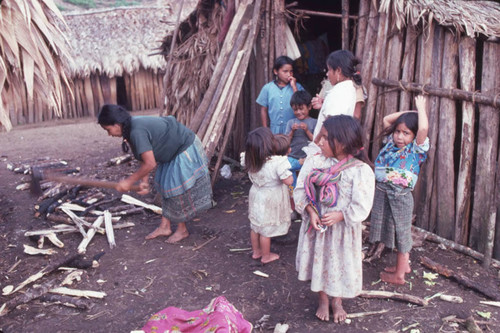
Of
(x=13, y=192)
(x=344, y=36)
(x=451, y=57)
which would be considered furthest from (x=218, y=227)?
(x=13, y=192)

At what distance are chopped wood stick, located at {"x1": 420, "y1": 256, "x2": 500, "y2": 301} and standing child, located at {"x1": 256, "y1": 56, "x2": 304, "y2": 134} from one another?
2.24 meters

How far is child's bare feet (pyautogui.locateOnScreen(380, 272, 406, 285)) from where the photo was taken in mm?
3779

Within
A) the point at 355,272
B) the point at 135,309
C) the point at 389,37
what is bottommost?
the point at 135,309

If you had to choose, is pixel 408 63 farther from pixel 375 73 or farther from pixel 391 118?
pixel 391 118

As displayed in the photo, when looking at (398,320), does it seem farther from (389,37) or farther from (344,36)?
(344,36)

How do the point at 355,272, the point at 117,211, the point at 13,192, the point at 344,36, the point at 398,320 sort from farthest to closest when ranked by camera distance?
the point at 13,192, the point at 117,211, the point at 344,36, the point at 398,320, the point at 355,272

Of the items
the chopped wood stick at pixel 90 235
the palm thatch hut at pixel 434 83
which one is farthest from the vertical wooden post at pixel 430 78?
the chopped wood stick at pixel 90 235

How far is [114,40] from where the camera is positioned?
44.6ft

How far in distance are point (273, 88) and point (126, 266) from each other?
2.67m

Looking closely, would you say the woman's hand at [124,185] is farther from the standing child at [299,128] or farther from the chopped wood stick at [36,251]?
the standing child at [299,128]

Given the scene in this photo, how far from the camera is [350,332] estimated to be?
320cm

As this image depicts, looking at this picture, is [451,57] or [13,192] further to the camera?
[13,192]

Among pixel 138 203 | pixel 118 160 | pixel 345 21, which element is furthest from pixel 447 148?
pixel 118 160

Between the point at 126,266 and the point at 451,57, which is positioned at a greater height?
the point at 451,57
